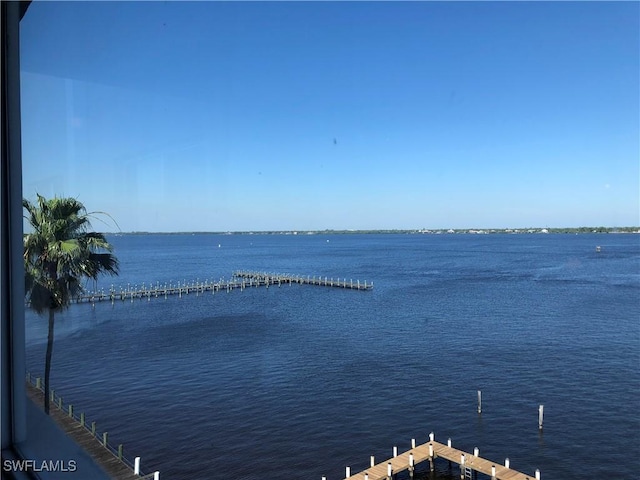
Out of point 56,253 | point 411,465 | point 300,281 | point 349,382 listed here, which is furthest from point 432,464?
point 300,281

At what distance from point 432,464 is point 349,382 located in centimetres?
381

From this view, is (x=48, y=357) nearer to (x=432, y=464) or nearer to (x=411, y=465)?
(x=411, y=465)

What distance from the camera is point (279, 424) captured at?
9.29m

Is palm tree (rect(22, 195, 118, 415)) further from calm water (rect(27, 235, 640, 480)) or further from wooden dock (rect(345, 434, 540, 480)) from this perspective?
wooden dock (rect(345, 434, 540, 480))

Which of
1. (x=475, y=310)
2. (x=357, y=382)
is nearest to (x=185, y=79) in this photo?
(x=357, y=382)

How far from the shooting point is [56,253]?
1.88 metres

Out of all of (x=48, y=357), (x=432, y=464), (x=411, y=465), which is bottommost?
(x=432, y=464)

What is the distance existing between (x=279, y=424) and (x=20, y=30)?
→ 9.20 m

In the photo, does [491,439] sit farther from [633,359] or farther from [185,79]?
[185,79]

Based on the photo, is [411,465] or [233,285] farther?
[233,285]

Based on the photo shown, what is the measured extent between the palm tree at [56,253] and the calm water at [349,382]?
0.33 ft

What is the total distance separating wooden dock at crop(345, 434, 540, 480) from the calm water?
33cm

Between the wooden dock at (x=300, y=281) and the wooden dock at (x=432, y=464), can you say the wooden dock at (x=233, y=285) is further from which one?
the wooden dock at (x=432, y=464)

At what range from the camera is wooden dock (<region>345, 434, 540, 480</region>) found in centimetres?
698
